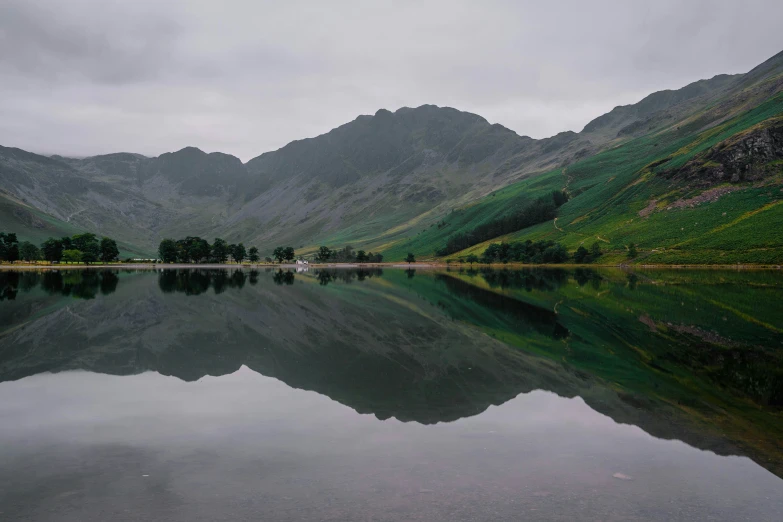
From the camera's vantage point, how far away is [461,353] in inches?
1178

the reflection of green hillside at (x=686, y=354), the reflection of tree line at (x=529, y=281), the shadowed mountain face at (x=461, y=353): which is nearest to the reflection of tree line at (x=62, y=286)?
the shadowed mountain face at (x=461, y=353)

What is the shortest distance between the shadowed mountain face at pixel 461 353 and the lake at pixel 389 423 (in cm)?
17

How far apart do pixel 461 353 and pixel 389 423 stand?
13.3 metres

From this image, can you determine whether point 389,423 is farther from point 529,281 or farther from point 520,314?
point 529,281

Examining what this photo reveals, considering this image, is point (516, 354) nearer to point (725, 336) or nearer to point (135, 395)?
point (725, 336)

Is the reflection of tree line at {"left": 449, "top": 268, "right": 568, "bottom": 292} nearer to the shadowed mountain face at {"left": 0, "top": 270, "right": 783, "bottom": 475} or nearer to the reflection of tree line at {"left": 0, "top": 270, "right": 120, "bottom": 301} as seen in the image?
the shadowed mountain face at {"left": 0, "top": 270, "right": 783, "bottom": 475}

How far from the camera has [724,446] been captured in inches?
598

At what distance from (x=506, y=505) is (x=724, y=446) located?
27.7 feet

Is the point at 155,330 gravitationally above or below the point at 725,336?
above

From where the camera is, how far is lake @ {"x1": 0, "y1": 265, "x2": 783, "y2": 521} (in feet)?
37.9

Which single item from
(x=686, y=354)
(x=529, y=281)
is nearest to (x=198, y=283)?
(x=529, y=281)

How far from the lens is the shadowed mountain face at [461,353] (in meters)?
19.2

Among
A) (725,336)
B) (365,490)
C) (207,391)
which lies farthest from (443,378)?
(725,336)

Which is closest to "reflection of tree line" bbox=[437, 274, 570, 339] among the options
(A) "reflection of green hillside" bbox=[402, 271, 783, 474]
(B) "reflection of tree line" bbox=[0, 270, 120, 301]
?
(A) "reflection of green hillside" bbox=[402, 271, 783, 474]
